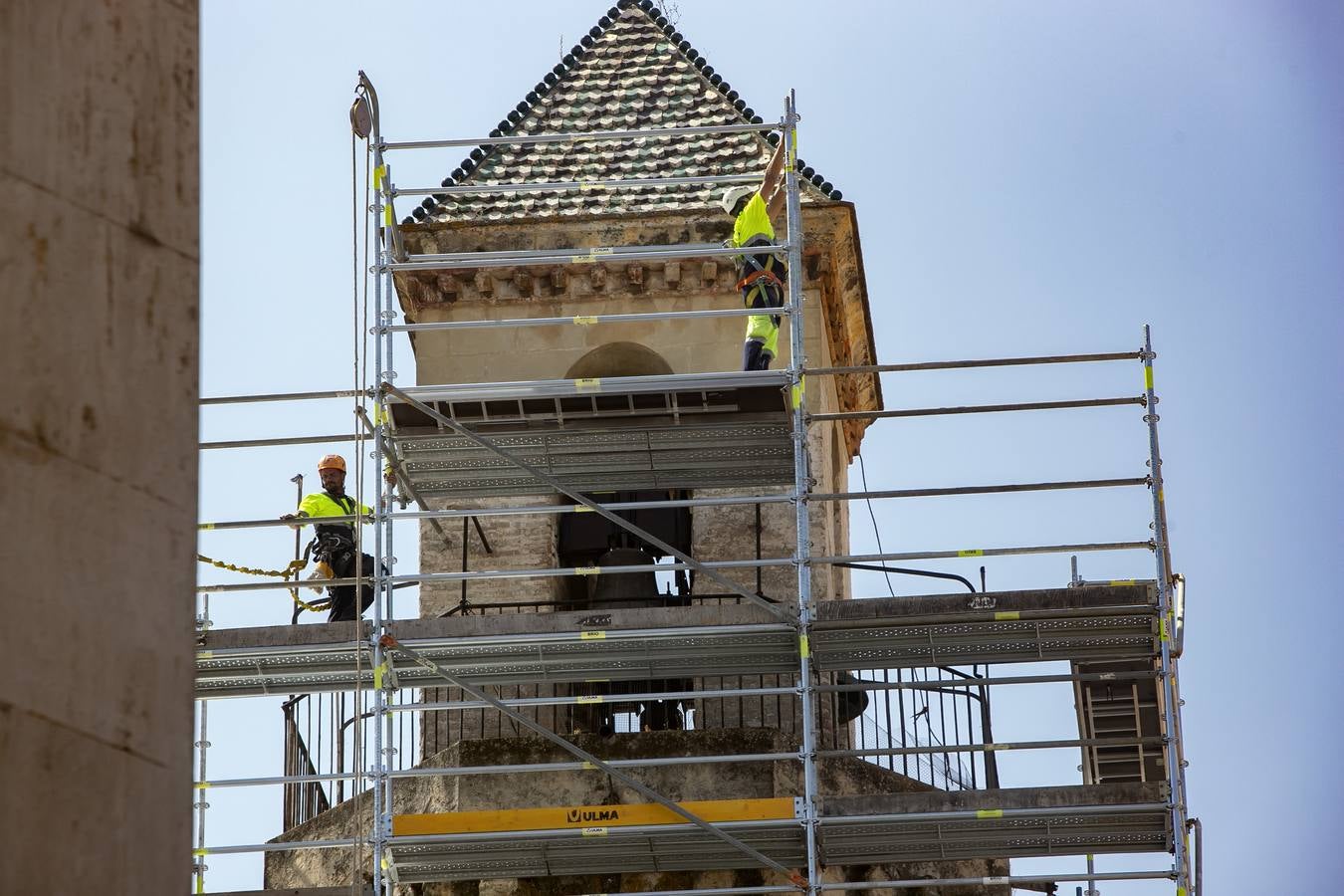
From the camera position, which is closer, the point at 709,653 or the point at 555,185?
the point at 709,653

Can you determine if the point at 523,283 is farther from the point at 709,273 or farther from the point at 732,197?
the point at 732,197

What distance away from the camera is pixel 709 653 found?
16547mm

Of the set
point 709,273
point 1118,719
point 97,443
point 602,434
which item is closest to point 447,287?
point 709,273

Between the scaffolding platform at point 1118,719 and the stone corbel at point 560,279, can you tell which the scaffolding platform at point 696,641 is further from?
the stone corbel at point 560,279

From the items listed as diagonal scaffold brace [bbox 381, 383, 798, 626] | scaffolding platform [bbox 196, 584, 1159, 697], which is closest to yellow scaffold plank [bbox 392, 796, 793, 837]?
scaffolding platform [bbox 196, 584, 1159, 697]

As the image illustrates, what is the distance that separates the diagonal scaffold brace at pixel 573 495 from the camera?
1603 centimetres

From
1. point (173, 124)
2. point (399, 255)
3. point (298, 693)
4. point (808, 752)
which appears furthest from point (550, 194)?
point (173, 124)

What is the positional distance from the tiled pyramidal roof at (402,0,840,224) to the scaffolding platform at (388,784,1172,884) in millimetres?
5589

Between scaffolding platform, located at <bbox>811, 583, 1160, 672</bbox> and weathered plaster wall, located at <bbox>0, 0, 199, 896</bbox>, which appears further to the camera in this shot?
scaffolding platform, located at <bbox>811, 583, 1160, 672</bbox>

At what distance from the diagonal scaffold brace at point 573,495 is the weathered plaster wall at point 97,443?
9259 millimetres

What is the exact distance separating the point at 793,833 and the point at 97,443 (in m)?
10.2

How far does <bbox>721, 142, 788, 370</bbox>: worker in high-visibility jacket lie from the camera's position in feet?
59.3

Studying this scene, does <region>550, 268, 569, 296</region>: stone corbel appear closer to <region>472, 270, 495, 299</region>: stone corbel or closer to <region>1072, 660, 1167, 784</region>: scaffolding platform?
<region>472, 270, 495, 299</region>: stone corbel

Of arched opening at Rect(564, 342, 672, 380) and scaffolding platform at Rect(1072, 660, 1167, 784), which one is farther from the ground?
arched opening at Rect(564, 342, 672, 380)
